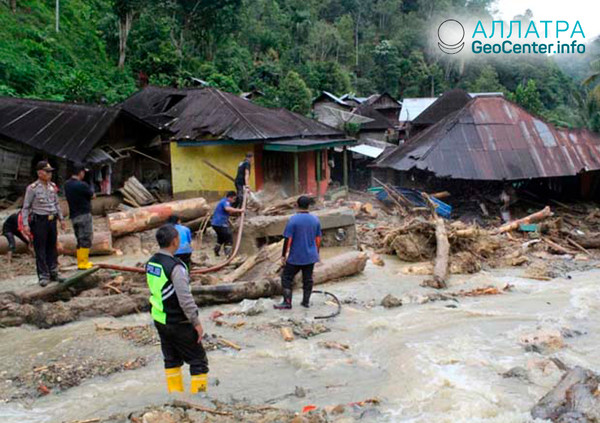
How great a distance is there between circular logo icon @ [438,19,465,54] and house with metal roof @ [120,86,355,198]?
47792mm

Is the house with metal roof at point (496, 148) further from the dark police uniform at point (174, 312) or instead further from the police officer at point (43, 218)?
the dark police uniform at point (174, 312)

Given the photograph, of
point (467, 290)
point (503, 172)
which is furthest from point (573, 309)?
point (503, 172)

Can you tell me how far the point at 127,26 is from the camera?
3294 cm

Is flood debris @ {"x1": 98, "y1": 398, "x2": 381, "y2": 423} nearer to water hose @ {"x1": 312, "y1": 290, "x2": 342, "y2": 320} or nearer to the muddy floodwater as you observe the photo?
the muddy floodwater

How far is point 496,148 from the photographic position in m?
19.2

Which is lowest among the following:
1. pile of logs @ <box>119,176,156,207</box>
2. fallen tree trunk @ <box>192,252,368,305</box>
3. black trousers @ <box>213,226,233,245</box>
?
fallen tree trunk @ <box>192,252,368,305</box>

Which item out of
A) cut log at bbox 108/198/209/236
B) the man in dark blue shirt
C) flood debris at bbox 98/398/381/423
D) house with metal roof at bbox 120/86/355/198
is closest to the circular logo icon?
house with metal roof at bbox 120/86/355/198

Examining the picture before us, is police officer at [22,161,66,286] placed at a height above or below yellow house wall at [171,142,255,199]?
below

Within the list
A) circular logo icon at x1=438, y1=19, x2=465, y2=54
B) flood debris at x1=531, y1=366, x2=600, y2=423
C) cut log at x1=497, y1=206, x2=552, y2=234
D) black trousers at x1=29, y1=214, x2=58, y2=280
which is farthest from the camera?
circular logo icon at x1=438, y1=19, x2=465, y2=54

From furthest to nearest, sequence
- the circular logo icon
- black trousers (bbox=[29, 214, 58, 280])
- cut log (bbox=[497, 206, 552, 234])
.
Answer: the circular logo icon < cut log (bbox=[497, 206, 552, 234]) < black trousers (bbox=[29, 214, 58, 280])

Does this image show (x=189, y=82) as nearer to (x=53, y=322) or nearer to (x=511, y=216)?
(x=511, y=216)

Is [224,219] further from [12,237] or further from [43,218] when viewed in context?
[43,218]

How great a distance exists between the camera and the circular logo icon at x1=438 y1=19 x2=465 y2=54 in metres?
65.2

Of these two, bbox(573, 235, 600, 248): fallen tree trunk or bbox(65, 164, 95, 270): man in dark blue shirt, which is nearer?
bbox(65, 164, 95, 270): man in dark blue shirt
